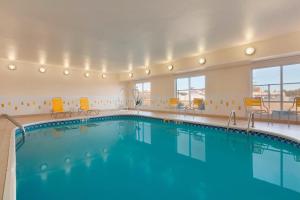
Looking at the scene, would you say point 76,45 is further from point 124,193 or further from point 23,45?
point 124,193

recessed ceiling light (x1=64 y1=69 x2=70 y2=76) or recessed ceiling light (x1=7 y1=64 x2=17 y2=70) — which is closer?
recessed ceiling light (x1=7 y1=64 x2=17 y2=70)

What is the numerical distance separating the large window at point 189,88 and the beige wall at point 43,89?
4551 millimetres

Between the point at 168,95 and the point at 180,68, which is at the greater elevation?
the point at 180,68

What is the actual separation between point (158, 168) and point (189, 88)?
20.0ft

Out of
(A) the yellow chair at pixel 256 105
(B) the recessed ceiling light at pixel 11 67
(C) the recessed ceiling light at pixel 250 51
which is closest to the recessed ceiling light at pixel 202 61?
(C) the recessed ceiling light at pixel 250 51

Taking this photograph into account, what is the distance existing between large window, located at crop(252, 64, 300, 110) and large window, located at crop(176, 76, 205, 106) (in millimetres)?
2194

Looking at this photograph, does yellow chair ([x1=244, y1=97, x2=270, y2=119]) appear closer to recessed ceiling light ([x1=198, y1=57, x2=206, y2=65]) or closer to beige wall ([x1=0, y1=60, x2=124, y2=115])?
recessed ceiling light ([x1=198, y1=57, x2=206, y2=65])

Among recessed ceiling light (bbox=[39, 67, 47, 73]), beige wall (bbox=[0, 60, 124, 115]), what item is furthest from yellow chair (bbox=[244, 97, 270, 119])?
recessed ceiling light (bbox=[39, 67, 47, 73])

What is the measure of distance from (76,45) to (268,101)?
638 centimetres

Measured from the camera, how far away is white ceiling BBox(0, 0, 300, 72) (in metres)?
2.97

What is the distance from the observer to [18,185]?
2285 millimetres

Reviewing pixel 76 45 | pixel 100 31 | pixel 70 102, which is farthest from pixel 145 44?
pixel 70 102

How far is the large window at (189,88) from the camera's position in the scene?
7.99 metres

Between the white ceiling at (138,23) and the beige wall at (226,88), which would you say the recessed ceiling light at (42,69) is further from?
the beige wall at (226,88)
